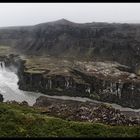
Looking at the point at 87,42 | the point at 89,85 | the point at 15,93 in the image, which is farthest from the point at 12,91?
the point at 87,42

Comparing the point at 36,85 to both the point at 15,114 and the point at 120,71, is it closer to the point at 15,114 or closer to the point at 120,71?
the point at 120,71

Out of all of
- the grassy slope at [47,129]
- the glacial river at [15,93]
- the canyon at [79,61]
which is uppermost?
the grassy slope at [47,129]

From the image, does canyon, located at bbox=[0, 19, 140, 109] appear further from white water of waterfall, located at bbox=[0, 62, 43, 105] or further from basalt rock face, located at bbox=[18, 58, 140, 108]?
white water of waterfall, located at bbox=[0, 62, 43, 105]

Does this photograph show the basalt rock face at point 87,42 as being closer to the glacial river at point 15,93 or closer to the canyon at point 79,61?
the canyon at point 79,61

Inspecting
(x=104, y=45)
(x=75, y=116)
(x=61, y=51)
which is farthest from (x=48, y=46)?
(x=75, y=116)

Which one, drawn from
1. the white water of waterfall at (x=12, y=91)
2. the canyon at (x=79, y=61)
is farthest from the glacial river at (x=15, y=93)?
the canyon at (x=79, y=61)

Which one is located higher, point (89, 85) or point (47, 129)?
point (47, 129)

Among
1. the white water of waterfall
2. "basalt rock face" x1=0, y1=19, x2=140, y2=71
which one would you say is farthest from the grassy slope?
"basalt rock face" x1=0, y1=19, x2=140, y2=71

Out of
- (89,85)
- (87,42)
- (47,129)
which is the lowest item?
(89,85)

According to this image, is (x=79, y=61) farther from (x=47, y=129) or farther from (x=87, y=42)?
(x=47, y=129)
